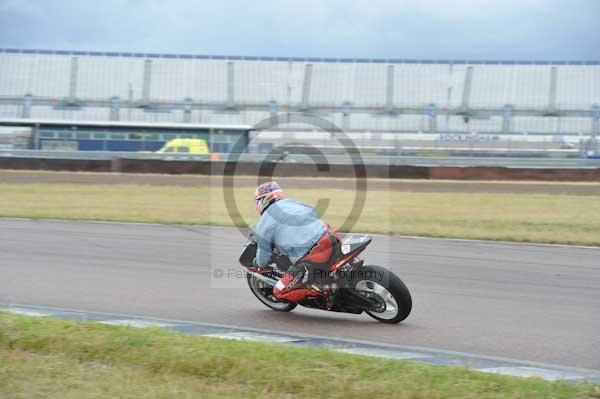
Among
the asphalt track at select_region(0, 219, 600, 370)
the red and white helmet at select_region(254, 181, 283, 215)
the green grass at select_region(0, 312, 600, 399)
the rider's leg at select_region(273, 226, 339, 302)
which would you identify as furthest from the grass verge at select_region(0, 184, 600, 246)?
the green grass at select_region(0, 312, 600, 399)

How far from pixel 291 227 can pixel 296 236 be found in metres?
0.10

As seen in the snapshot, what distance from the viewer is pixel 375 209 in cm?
2033

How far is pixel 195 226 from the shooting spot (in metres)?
16.2

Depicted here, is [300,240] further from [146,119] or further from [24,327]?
[146,119]

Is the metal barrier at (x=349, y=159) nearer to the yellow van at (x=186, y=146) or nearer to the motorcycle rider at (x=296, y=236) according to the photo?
the yellow van at (x=186, y=146)

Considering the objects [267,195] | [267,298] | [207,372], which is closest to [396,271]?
[267,298]

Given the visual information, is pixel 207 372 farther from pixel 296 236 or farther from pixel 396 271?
pixel 396 271

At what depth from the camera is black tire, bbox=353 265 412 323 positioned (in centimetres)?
739

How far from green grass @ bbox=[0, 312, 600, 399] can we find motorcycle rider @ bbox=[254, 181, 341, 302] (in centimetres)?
152

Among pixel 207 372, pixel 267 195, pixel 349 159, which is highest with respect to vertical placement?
pixel 349 159

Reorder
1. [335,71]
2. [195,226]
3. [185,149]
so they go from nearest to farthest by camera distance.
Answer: [195,226], [185,149], [335,71]

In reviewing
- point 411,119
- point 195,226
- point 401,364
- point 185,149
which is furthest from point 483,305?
point 411,119

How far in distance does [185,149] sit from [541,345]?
31.9 meters

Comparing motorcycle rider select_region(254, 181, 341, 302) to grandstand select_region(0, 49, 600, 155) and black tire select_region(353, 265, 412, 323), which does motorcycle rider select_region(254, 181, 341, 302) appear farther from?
grandstand select_region(0, 49, 600, 155)
